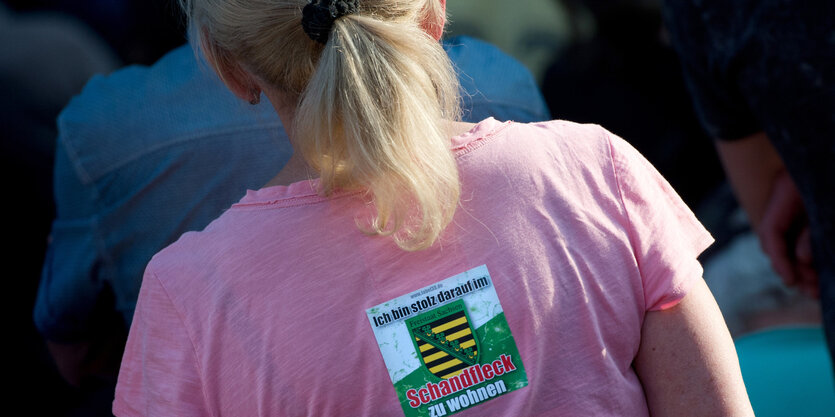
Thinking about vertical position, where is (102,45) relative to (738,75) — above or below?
above

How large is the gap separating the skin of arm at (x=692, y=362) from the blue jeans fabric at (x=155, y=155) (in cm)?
55

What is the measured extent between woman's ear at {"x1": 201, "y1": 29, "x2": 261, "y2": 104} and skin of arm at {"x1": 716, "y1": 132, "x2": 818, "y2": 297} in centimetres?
116

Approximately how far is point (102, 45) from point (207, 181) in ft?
3.93

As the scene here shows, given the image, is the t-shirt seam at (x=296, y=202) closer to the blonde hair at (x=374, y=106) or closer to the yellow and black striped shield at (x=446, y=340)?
the blonde hair at (x=374, y=106)

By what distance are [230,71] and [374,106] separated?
0.79ft

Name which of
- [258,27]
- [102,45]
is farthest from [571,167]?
[102,45]

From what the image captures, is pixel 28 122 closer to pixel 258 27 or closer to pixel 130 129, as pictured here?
pixel 130 129

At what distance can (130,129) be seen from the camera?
1452mm

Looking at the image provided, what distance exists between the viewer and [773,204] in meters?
1.85

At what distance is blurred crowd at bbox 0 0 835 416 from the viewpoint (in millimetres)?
1656

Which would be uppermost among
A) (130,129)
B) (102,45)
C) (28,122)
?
(102,45)

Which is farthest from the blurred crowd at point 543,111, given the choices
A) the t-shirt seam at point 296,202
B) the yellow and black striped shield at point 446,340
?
the yellow and black striped shield at point 446,340

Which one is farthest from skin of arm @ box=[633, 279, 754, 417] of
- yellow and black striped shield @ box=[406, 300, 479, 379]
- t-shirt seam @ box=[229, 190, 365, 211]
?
t-shirt seam @ box=[229, 190, 365, 211]

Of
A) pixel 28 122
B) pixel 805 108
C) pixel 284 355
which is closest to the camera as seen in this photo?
pixel 284 355
